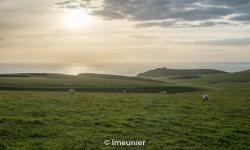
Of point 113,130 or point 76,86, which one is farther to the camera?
point 76,86

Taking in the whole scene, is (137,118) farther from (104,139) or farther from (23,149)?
(23,149)

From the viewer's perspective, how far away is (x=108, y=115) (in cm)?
2866

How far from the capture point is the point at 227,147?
18.9 meters

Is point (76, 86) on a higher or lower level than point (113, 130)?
higher

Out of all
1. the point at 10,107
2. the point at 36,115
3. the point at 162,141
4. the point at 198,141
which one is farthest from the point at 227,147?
the point at 10,107

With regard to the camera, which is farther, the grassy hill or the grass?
the grassy hill

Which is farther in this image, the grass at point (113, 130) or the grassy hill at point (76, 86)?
Answer: the grassy hill at point (76, 86)

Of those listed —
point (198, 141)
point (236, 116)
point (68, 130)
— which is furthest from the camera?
point (236, 116)

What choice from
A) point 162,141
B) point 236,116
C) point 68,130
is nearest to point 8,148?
point 68,130

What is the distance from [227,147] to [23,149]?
1133 centimetres

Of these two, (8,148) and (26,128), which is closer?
(8,148)

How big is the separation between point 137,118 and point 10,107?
42.1ft

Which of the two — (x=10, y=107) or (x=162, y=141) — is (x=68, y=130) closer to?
(x=162, y=141)

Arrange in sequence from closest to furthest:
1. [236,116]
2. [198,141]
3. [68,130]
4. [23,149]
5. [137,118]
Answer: [23,149] < [198,141] < [68,130] < [137,118] < [236,116]
